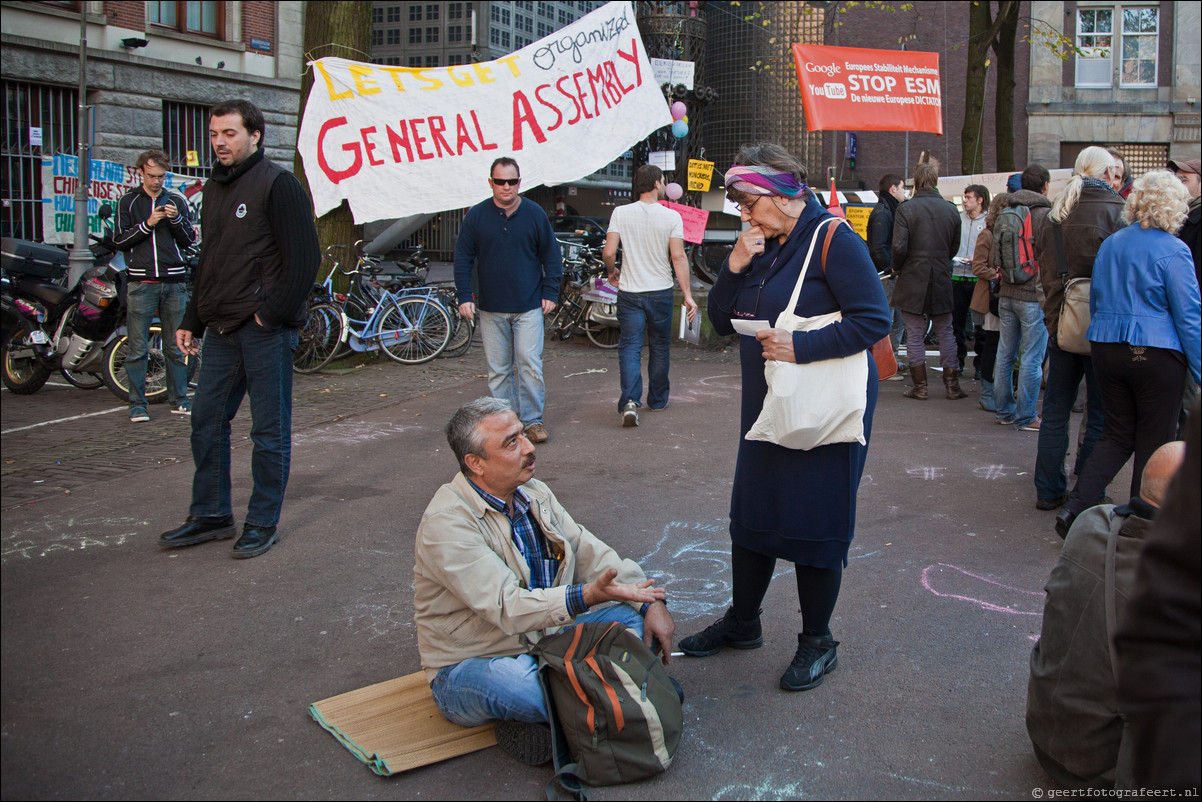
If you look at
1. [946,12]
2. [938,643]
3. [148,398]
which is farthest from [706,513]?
[946,12]

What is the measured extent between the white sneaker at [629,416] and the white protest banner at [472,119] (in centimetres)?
298

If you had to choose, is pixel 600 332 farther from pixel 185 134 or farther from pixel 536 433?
pixel 185 134

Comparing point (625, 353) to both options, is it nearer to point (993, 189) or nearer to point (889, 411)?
point (889, 411)

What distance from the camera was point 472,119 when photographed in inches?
402

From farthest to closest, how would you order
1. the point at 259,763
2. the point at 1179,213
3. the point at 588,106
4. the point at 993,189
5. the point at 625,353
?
the point at 993,189 → the point at 588,106 → the point at 625,353 → the point at 1179,213 → the point at 259,763

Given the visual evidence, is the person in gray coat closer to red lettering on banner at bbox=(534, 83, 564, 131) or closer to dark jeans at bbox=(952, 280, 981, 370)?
dark jeans at bbox=(952, 280, 981, 370)

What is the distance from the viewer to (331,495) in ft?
19.9

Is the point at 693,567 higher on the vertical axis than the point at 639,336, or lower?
lower

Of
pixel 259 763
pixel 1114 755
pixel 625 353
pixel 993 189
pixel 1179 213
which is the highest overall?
pixel 993 189

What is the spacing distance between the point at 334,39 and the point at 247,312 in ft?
22.6

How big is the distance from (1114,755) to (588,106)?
28.8 ft

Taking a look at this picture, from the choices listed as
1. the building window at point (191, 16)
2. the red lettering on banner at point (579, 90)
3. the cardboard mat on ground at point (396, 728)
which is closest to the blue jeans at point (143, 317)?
the red lettering on banner at point (579, 90)

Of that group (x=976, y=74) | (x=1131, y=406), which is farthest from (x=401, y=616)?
(x=976, y=74)

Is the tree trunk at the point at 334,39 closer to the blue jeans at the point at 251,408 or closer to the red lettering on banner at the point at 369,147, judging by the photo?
the red lettering on banner at the point at 369,147
